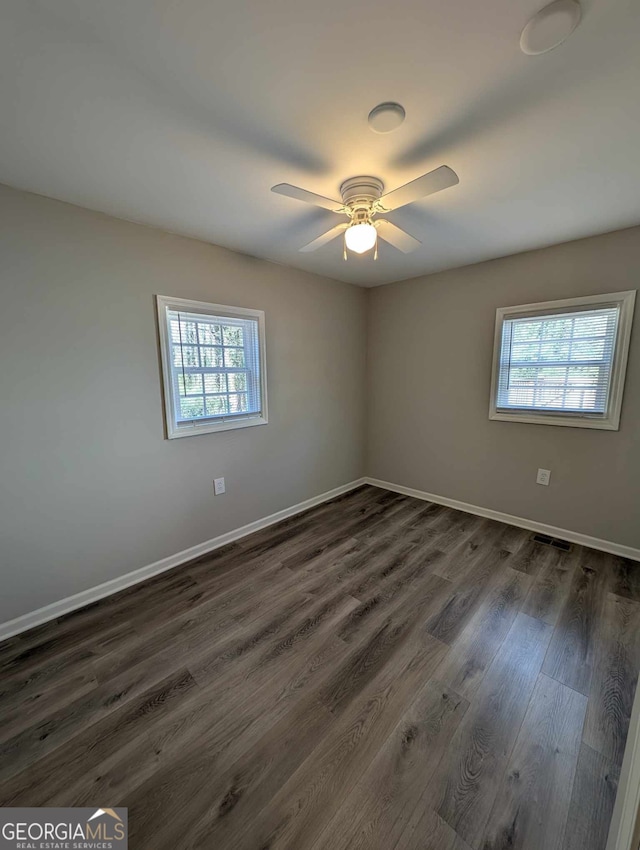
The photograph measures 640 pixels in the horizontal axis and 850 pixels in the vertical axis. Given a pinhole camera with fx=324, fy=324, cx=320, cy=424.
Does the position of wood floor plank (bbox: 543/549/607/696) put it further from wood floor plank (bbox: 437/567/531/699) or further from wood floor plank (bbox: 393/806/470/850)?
wood floor plank (bbox: 393/806/470/850)

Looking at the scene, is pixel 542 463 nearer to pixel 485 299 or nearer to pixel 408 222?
pixel 485 299

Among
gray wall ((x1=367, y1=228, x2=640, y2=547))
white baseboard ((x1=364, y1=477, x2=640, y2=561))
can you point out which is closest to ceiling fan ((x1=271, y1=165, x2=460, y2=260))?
gray wall ((x1=367, y1=228, x2=640, y2=547))

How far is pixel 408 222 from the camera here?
2109 mm

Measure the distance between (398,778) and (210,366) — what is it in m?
2.43

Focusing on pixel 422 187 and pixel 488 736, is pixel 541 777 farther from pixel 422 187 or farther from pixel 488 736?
pixel 422 187

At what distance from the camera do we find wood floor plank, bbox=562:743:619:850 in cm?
97

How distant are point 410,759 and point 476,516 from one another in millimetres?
2285

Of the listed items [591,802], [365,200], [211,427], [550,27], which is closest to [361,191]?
[365,200]

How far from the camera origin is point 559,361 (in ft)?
8.51

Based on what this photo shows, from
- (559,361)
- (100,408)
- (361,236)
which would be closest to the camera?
(361,236)

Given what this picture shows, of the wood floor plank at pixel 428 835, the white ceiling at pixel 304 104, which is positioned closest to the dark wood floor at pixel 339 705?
the wood floor plank at pixel 428 835

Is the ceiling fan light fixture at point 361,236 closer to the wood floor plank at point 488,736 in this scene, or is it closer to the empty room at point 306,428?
the empty room at point 306,428

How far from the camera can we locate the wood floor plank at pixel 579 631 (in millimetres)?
1512

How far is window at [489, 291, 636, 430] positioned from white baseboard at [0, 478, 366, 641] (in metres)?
2.28
